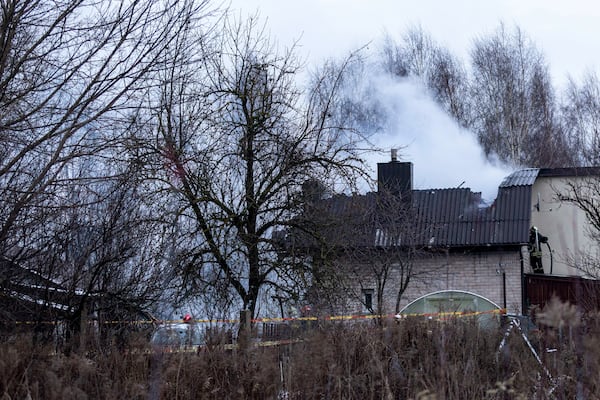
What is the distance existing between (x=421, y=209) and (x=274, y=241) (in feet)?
39.2

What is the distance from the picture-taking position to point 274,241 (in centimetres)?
1430

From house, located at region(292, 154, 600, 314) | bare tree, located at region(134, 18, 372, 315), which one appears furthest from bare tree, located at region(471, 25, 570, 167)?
bare tree, located at region(134, 18, 372, 315)

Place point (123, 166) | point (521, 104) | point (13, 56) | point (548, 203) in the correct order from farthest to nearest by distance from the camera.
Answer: point (521, 104), point (548, 203), point (123, 166), point (13, 56)

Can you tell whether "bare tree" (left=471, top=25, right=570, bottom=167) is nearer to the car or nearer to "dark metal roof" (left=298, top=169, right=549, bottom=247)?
"dark metal roof" (left=298, top=169, right=549, bottom=247)

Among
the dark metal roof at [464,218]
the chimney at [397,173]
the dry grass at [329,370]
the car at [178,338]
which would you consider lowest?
the dry grass at [329,370]

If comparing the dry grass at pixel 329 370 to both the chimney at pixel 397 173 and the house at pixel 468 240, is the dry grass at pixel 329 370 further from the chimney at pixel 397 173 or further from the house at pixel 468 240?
the chimney at pixel 397 173

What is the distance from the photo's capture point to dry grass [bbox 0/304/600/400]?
6.48 meters

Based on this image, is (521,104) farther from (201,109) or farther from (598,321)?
(598,321)

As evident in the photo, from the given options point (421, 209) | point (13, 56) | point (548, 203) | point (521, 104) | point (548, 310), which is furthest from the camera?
point (521, 104)

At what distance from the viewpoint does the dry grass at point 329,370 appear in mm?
6477

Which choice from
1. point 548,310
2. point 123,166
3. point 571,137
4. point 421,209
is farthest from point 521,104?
point 548,310

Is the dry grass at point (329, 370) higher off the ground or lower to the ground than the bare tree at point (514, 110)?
lower

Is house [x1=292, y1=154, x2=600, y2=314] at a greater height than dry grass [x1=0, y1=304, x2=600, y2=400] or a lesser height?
greater

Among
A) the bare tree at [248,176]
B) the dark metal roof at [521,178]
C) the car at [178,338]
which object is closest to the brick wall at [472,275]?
the dark metal roof at [521,178]
